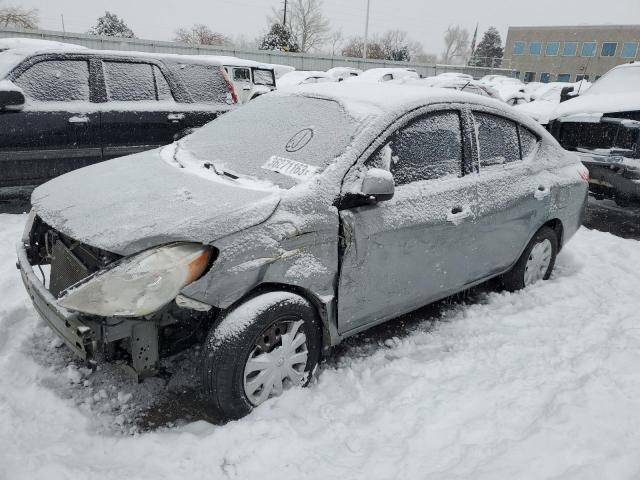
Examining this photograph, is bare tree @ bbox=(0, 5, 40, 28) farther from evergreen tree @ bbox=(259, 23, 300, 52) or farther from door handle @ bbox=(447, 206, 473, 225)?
door handle @ bbox=(447, 206, 473, 225)

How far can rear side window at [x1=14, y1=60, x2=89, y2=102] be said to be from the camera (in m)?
5.19

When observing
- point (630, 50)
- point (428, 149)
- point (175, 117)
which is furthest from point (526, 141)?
point (630, 50)

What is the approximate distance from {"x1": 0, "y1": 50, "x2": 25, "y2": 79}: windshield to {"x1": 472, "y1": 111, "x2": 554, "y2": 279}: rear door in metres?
4.71

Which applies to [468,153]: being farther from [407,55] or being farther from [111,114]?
[407,55]

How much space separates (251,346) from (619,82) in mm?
8695

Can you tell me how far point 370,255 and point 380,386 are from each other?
31.0 inches

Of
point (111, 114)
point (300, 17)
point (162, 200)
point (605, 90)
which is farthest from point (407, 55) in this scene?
point (162, 200)

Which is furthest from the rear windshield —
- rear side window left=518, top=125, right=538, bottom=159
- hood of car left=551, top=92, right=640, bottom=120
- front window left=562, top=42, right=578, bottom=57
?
front window left=562, top=42, right=578, bottom=57

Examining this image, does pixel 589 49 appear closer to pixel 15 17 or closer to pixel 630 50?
pixel 630 50

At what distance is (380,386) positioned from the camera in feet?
9.48

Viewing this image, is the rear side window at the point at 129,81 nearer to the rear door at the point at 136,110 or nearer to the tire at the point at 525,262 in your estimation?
the rear door at the point at 136,110

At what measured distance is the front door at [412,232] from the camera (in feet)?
9.12

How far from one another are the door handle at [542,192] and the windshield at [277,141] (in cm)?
187

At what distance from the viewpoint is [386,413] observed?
8.66 ft
